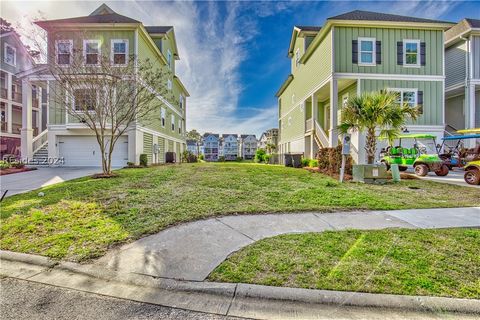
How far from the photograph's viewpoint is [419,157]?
1171 centimetres

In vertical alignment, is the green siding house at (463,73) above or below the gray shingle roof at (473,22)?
below

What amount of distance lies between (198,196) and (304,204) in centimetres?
285

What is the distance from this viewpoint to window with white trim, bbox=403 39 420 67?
1545 centimetres

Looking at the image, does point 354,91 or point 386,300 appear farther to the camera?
point 354,91

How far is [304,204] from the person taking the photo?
601 cm

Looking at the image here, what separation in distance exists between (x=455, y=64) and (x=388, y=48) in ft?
24.0

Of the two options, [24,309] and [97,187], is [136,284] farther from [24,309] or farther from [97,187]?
[97,187]

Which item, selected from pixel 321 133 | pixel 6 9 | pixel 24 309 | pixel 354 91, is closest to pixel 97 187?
pixel 24 309

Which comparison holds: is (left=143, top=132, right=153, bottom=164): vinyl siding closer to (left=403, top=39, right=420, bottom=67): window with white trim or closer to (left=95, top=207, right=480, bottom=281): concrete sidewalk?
(left=95, top=207, right=480, bottom=281): concrete sidewalk

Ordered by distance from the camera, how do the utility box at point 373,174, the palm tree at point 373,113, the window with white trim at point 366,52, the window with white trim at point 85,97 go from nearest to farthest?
the utility box at point 373,174 → the palm tree at point 373,113 → the window with white trim at point 85,97 → the window with white trim at point 366,52

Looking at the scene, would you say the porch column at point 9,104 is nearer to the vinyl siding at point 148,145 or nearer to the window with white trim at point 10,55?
the window with white trim at point 10,55

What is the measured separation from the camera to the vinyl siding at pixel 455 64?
17594mm

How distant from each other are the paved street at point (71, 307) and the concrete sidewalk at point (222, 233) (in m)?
0.51

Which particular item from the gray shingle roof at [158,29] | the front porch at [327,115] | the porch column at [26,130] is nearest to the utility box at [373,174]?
the front porch at [327,115]
